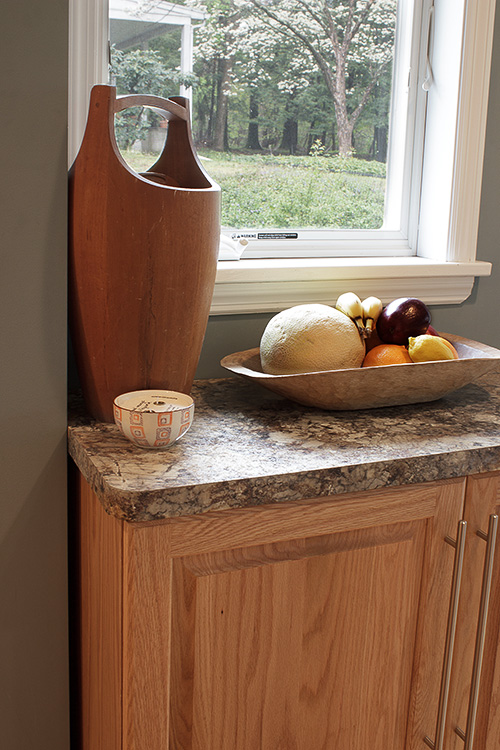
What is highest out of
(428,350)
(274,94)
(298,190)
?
(274,94)

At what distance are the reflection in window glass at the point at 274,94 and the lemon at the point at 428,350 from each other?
1.48ft

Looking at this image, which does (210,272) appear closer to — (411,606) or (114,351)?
(114,351)

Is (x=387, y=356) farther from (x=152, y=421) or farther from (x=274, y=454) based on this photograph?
(x=152, y=421)

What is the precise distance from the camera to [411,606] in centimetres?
111

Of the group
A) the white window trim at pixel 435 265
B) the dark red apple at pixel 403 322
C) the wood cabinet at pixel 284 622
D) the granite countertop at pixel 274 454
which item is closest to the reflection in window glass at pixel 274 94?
the white window trim at pixel 435 265

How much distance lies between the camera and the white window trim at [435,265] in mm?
1396

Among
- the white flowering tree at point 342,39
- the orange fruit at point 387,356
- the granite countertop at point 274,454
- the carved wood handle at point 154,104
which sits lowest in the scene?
the granite countertop at point 274,454

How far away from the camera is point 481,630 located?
117cm

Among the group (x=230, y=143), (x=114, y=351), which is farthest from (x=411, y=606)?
(x=230, y=143)

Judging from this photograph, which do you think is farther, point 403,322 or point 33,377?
point 403,322

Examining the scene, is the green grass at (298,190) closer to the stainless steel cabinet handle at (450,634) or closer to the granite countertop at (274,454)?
the granite countertop at (274,454)

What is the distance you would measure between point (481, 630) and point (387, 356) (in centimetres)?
45

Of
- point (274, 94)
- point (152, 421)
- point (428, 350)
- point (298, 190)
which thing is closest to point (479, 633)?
point (428, 350)

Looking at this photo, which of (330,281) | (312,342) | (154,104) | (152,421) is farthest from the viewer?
(330,281)
